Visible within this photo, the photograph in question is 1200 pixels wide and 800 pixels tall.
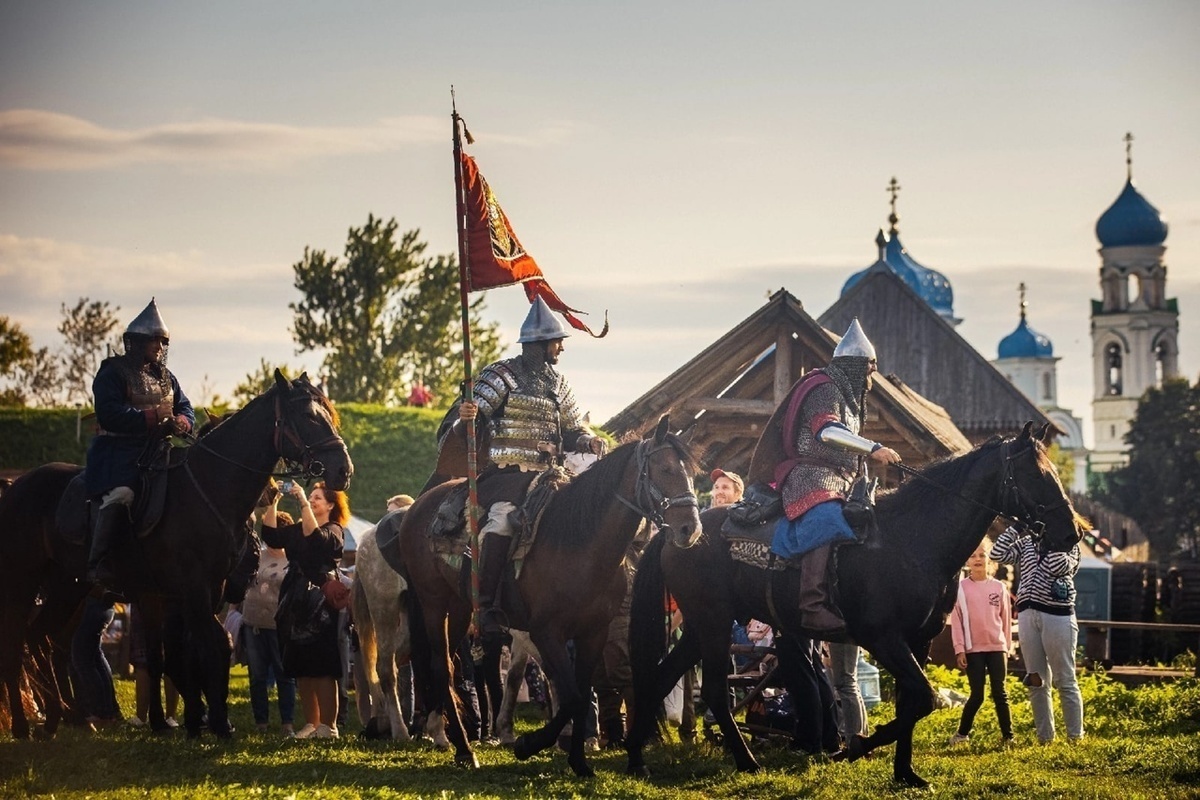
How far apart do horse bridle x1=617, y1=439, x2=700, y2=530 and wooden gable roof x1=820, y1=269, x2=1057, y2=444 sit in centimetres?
3478

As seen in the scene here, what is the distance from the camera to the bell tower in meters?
118

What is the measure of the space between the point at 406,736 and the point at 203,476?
2596 millimetres

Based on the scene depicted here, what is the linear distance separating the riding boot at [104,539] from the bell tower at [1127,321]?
363ft

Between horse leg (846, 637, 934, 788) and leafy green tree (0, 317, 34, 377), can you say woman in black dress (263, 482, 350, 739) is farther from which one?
leafy green tree (0, 317, 34, 377)

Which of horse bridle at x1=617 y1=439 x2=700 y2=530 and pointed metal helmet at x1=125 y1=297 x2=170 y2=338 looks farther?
pointed metal helmet at x1=125 y1=297 x2=170 y2=338

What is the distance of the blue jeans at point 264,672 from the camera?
1434 centimetres

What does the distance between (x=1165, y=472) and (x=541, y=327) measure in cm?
6470

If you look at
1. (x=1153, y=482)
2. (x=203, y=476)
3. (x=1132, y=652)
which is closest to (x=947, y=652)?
(x=1132, y=652)

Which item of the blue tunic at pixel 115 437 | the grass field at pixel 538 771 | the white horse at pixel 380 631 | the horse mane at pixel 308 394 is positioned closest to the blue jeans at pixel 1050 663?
the grass field at pixel 538 771

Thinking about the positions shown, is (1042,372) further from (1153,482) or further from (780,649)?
(780,649)

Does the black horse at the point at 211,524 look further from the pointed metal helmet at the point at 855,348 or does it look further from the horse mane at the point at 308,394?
the pointed metal helmet at the point at 855,348

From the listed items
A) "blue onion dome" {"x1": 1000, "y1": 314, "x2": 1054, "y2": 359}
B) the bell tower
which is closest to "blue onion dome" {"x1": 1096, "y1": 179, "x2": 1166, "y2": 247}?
the bell tower

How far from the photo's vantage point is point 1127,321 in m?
134

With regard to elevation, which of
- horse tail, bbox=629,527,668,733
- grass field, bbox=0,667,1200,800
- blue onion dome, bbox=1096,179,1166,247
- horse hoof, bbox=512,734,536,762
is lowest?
grass field, bbox=0,667,1200,800
